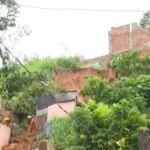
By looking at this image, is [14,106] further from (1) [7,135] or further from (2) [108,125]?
(2) [108,125]

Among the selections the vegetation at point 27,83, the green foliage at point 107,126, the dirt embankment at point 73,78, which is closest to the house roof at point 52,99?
the vegetation at point 27,83

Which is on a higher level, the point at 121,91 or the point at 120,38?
the point at 120,38

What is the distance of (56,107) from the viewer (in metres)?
18.8

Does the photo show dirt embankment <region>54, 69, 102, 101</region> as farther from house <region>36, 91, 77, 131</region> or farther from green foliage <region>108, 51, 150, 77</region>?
house <region>36, 91, 77, 131</region>

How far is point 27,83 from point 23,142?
15.5ft

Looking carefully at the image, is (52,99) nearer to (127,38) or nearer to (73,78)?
(73,78)

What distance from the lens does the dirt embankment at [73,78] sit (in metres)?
23.3

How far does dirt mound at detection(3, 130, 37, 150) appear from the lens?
17822 millimetres

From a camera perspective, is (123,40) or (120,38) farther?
(120,38)

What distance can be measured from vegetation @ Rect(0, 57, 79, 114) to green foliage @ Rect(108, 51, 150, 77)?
2.64 meters

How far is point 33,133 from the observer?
18844 millimetres

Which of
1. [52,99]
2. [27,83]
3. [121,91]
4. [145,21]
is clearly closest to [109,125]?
→ [121,91]

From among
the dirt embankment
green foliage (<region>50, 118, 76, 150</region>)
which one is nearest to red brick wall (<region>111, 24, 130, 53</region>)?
the dirt embankment

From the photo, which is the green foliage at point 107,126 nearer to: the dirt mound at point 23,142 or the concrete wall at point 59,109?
the dirt mound at point 23,142
